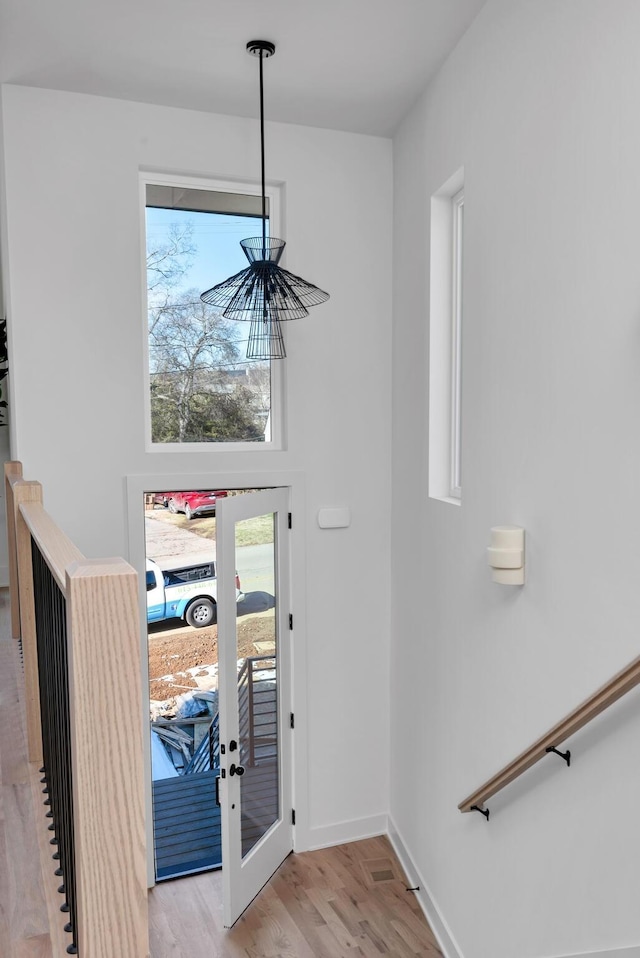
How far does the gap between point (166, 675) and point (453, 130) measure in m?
4.49

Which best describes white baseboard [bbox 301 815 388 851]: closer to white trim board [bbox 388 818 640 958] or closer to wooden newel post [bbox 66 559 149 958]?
white trim board [bbox 388 818 640 958]

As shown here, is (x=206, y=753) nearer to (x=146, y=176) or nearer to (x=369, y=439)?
(x=369, y=439)

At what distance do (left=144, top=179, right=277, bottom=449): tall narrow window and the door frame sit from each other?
0.69 ft

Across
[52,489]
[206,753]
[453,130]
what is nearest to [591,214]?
[453,130]

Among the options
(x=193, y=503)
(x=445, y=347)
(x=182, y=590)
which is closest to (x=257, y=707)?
(x=193, y=503)

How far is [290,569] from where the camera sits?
12.9 ft

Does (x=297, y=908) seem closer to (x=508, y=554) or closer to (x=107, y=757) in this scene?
(x=508, y=554)

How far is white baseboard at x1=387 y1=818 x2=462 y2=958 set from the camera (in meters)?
3.19

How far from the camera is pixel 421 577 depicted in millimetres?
3602

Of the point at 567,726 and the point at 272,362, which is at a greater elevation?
the point at 272,362

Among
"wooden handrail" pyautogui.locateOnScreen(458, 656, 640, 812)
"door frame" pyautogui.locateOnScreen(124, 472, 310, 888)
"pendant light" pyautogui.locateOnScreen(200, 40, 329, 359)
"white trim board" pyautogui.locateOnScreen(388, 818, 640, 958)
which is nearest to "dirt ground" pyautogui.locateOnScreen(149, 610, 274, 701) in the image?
"door frame" pyautogui.locateOnScreen(124, 472, 310, 888)

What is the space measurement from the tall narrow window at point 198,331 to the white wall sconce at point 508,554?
1748 millimetres

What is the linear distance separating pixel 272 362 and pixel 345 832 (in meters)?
2.68

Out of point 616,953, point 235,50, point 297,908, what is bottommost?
point 297,908
